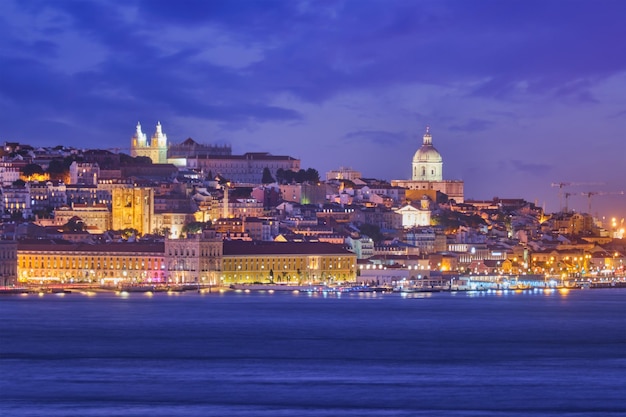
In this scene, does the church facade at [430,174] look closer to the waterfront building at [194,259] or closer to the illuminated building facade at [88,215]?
the illuminated building facade at [88,215]

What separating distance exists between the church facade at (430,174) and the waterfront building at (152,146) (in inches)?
517

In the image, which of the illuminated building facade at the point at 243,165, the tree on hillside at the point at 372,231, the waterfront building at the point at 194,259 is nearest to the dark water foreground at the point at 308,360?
the waterfront building at the point at 194,259

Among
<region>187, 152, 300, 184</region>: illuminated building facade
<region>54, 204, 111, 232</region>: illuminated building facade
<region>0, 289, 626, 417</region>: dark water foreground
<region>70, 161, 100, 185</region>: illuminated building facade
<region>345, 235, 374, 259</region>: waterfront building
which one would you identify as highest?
<region>187, 152, 300, 184</region>: illuminated building facade

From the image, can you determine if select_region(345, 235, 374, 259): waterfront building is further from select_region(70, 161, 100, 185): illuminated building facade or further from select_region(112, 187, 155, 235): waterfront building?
select_region(70, 161, 100, 185): illuminated building facade

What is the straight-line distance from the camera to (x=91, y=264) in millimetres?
67938

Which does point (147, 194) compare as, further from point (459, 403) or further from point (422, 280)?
point (459, 403)

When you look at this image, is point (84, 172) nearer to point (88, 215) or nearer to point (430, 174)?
point (88, 215)

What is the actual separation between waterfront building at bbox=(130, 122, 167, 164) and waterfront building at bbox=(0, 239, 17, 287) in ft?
118

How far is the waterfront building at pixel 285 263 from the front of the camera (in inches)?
2677

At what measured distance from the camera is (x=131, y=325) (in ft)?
145

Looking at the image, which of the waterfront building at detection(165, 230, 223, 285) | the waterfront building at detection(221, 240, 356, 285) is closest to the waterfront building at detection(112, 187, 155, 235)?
the waterfront building at detection(221, 240, 356, 285)

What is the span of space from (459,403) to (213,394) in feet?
12.3

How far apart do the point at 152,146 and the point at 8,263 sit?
124 feet

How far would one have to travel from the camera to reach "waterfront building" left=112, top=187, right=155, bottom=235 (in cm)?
8000
